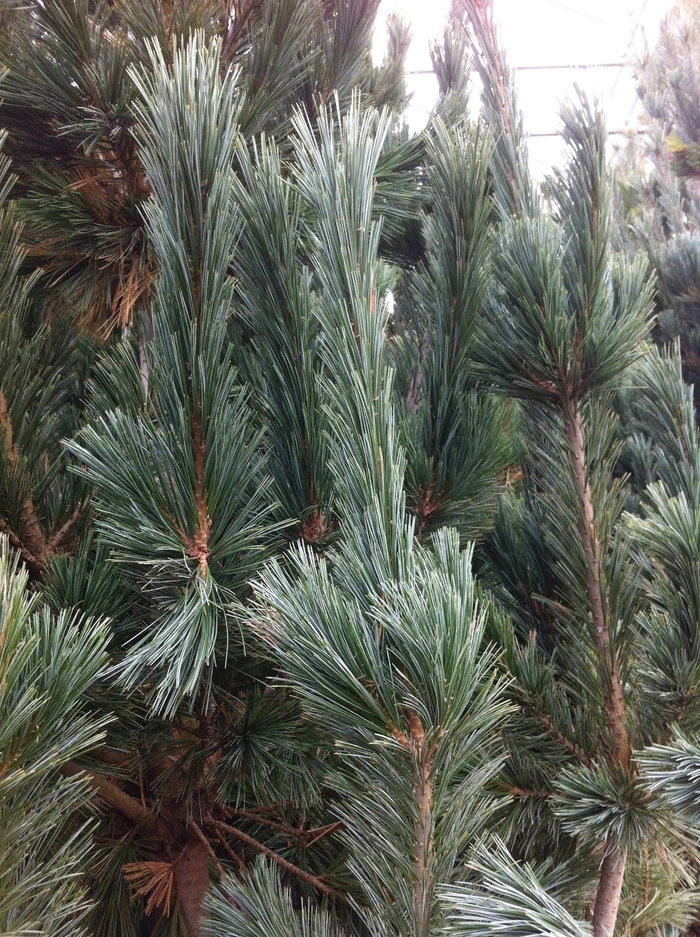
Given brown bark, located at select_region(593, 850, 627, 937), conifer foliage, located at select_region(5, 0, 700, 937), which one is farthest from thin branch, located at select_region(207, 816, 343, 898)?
brown bark, located at select_region(593, 850, 627, 937)

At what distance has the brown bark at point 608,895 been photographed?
2.13 ft

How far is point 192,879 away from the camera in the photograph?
817 mm

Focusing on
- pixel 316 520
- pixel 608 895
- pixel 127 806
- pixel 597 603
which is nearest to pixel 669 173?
pixel 597 603

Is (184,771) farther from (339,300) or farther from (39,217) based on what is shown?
(39,217)

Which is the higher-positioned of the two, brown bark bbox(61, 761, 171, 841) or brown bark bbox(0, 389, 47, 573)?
brown bark bbox(0, 389, 47, 573)

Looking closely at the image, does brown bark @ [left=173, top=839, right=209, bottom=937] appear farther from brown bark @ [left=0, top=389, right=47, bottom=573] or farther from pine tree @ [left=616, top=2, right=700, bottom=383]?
pine tree @ [left=616, top=2, right=700, bottom=383]

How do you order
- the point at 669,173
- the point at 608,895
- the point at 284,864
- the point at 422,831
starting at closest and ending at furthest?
the point at 422,831, the point at 608,895, the point at 284,864, the point at 669,173

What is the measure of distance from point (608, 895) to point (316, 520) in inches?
17.4

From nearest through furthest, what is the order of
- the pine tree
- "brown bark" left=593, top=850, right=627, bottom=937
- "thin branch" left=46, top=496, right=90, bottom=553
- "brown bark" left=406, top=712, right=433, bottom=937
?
"brown bark" left=406, top=712, right=433, bottom=937 < "brown bark" left=593, top=850, right=627, bottom=937 < "thin branch" left=46, top=496, right=90, bottom=553 < the pine tree

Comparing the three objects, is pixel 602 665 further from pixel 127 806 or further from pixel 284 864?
pixel 127 806

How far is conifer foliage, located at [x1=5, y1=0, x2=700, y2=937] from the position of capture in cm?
52

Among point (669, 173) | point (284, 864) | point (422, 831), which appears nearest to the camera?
point (422, 831)

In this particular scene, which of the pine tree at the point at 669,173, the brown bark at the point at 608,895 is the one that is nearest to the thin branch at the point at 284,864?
the brown bark at the point at 608,895

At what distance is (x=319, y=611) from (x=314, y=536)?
0.60 ft
